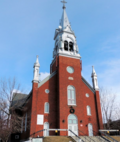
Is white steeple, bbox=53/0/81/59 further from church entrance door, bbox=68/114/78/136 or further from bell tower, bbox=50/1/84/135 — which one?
church entrance door, bbox=68/114/78/136

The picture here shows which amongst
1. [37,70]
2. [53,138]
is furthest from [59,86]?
[53,138]

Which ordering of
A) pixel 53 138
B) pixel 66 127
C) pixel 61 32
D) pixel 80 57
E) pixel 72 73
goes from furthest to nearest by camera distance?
pixel 61 32
pixel 80 57
pixel 72 73
pixel 66 127
pixel 53 138

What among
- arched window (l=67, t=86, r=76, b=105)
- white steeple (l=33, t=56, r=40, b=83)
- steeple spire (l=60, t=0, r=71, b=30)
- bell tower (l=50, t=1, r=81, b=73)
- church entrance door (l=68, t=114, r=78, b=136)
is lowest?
church entrance door (l=68, t=114, r=78, b=136)

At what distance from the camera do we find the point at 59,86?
24578mm

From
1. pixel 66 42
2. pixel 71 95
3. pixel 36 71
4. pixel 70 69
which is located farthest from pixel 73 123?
pixel 66 42

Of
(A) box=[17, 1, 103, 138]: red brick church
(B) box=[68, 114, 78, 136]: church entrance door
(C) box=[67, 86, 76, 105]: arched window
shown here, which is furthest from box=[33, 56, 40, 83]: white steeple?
(B) box=[68, 114, 78, 136]: church entrance door

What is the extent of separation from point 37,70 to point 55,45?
8885 millimetres

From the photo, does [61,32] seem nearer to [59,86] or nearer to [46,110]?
[59,86]

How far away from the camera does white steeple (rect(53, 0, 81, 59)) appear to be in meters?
28.1

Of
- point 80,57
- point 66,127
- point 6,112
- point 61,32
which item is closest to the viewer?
point 6,112

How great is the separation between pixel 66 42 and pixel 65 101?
39.6 ft

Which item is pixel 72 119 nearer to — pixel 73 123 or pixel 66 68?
pixel 73 123

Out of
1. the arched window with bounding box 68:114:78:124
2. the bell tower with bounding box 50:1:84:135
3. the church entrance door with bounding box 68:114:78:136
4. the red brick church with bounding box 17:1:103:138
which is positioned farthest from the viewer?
the bell tower with bounding box 50:1:84:135

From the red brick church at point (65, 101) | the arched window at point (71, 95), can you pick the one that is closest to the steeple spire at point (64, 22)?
the red brick church at point (65, 101)
